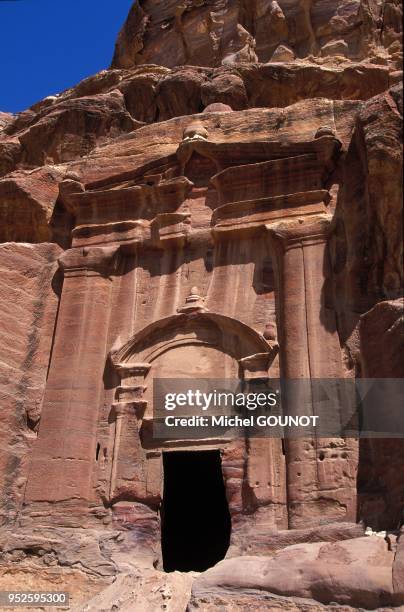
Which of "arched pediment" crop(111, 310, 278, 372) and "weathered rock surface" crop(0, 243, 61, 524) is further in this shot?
"arched pediment" crop(111, 310, 278, 372)

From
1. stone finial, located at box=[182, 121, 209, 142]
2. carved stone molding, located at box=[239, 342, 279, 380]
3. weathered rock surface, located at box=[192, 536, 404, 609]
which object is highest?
stone finial, located at box=[182, 121, 209, 142]

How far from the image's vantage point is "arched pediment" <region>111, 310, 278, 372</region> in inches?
426

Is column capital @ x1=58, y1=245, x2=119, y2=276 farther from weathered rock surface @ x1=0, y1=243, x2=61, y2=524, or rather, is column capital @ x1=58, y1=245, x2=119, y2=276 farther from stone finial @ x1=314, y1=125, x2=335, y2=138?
stone finial @ x1=314, y1=125, x2=335, y2=138

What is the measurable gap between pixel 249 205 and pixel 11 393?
5.18m

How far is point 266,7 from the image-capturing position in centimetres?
2425

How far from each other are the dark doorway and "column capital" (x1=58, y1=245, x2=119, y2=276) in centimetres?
409

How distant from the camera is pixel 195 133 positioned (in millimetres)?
12672

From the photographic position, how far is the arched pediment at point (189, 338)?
35.5 feet

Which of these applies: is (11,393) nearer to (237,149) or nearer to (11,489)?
(11,489)

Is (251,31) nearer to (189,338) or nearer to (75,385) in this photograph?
(189,338)

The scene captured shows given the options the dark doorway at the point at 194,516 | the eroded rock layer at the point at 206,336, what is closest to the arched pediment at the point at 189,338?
the eroded rock layer at the point at 206,336

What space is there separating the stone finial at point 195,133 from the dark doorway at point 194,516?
20.3ft

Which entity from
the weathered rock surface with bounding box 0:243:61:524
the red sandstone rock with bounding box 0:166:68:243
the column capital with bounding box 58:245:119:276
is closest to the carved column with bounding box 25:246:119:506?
the column capital with bounding box 58:245:119:276

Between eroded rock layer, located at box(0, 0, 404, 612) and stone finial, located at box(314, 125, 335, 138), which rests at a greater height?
stone finial, located at box(314, 125, 335, 138)
